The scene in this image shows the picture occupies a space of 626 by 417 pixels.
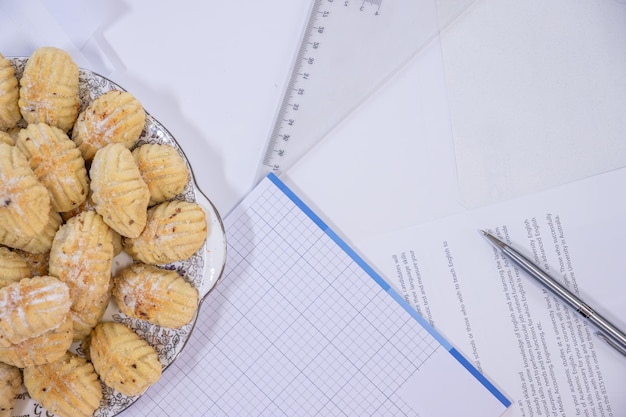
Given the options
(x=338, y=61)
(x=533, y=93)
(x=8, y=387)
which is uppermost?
(x=533, y=93)

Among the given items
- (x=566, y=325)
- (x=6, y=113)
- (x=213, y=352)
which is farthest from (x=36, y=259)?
(x=566, y=325)

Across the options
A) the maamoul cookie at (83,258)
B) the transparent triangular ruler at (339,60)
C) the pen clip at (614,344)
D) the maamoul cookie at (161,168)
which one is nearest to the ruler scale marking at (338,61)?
the transparent triangular ruler at (339,60)

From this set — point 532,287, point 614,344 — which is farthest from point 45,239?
point 614,344

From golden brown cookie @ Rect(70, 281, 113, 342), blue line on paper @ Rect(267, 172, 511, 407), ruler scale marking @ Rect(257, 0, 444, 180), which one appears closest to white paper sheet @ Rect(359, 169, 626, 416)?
blue line on paper @ Rect(267, 172, 511, 407)

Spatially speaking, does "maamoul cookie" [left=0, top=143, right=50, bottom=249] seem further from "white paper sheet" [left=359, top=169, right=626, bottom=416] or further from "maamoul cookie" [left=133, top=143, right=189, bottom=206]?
"white paper sheet" [left=359, top=169, right=626, bottom=416]

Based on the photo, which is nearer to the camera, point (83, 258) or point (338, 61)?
point (83, 258)

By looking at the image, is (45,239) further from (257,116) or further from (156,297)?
(257,116)
